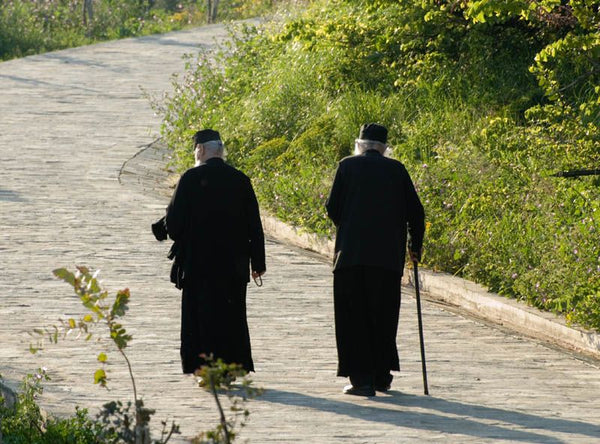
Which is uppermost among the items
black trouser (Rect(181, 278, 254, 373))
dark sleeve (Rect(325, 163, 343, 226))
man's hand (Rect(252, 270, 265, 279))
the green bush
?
dark sleeve (Rect(325, 163, 343, 226))

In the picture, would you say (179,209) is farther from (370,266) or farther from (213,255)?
(370,266)

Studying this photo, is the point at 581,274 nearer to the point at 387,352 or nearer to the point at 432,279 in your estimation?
the point at 432,279

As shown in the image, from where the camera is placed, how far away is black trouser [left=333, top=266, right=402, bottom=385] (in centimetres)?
869

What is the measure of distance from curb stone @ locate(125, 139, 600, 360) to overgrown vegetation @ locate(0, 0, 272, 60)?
16.1 metres

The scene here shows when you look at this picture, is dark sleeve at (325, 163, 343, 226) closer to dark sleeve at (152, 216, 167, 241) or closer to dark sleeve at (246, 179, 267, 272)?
dark sleeve at (246, 179, 267, 272)

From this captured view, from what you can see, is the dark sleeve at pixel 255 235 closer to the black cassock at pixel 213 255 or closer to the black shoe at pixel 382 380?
the black cassock at pixel 213 255

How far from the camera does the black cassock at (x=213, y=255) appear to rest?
28.7 feet

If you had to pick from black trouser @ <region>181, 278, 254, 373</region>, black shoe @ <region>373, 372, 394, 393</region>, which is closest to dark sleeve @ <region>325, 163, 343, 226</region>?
black trouser @ <region>181, 278, 254, 373</region>

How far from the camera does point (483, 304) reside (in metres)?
11.6

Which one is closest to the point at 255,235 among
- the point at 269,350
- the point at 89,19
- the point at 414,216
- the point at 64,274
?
the point at 414,216

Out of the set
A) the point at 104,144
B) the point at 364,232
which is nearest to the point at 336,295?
the point at 364,232

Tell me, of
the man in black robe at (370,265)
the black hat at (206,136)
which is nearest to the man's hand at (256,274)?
the man in black robe at (370,265)

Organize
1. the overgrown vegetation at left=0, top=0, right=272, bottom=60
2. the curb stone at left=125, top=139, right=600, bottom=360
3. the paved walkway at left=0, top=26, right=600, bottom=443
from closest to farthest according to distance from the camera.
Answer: the paved walkway at left=0, top=26, right=600, bottom=443 < the curb stone at left=125, top=139, right=600, bottom=360 < the overgrown vegetation at left=0, top=0, right=272, bottom=60

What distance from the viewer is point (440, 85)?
57.1 feet
